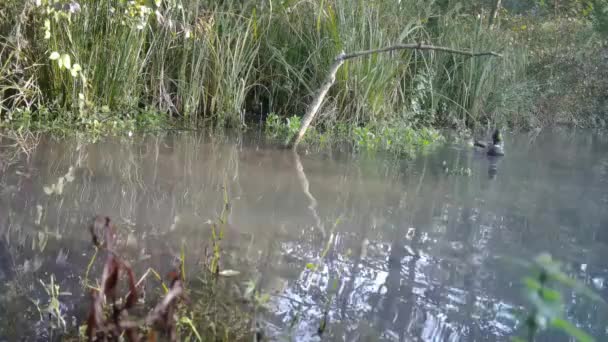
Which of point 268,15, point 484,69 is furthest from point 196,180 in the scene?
point 484,69

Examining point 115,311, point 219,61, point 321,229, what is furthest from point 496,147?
point 115,311

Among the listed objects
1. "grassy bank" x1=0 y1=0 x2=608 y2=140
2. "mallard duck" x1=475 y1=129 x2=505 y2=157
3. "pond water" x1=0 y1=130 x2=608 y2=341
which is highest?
"grassy bank" x1=0 y1=0 x2=608 y2=140

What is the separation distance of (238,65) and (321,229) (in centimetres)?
332

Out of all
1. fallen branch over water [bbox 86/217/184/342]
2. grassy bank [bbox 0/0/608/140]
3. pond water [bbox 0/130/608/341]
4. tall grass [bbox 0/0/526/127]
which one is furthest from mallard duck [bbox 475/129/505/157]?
fallen branch over water [bbox 86/217/184/342]

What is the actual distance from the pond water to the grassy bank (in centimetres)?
79

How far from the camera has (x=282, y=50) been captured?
5926 mm

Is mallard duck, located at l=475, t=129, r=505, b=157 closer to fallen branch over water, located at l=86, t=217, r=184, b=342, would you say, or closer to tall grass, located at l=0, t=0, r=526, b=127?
tall grass, located at l=0, t=0, r=526, b=127

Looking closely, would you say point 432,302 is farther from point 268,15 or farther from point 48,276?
point 268,15

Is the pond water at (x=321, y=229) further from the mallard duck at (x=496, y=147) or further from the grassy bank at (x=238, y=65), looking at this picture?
the grassy bank at (x=238, y=65)

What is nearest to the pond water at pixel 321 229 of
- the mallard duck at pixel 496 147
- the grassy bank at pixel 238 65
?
the mallard duck at pixel 496 147

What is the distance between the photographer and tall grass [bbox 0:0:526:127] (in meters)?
4.81

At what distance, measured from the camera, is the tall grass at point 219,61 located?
481cm

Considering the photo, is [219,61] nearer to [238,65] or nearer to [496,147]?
[238,65]

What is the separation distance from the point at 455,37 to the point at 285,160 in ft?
12.8
